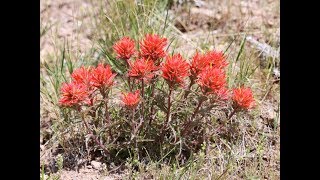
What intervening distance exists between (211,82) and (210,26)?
4.69 ft

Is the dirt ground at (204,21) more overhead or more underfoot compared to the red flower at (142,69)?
more overhead

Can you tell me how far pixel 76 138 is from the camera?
264 cm

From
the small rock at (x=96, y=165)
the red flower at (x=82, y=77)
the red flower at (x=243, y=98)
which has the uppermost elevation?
the red flower at (x=82, y=77)

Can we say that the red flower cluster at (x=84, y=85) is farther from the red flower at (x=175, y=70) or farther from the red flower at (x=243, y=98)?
the red flower at (x=243, y=98)

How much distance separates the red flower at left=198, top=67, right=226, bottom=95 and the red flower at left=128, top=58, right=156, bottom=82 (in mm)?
215

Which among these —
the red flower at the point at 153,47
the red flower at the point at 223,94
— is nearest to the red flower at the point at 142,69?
the red flower at the point at 153,47

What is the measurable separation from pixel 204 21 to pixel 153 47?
1.36m

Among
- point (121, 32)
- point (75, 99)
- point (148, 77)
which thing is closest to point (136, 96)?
point (148, 77)

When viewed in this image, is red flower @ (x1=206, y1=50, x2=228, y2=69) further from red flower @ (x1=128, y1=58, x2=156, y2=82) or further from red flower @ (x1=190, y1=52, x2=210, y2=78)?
red flower @ (x1=128, y1=58, x2=156, y2=82)

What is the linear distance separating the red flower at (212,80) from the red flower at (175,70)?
77 millimetres

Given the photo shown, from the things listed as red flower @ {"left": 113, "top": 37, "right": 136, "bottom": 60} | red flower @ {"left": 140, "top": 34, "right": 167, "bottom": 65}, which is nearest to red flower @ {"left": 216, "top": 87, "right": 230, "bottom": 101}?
red flower @ {"left": 140, "top": 34, "right": 167, "bottom": 65}

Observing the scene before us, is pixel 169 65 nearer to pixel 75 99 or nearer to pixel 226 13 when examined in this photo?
pixel 75 99

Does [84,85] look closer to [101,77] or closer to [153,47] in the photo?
[101,77]

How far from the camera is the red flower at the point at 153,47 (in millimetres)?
2221
